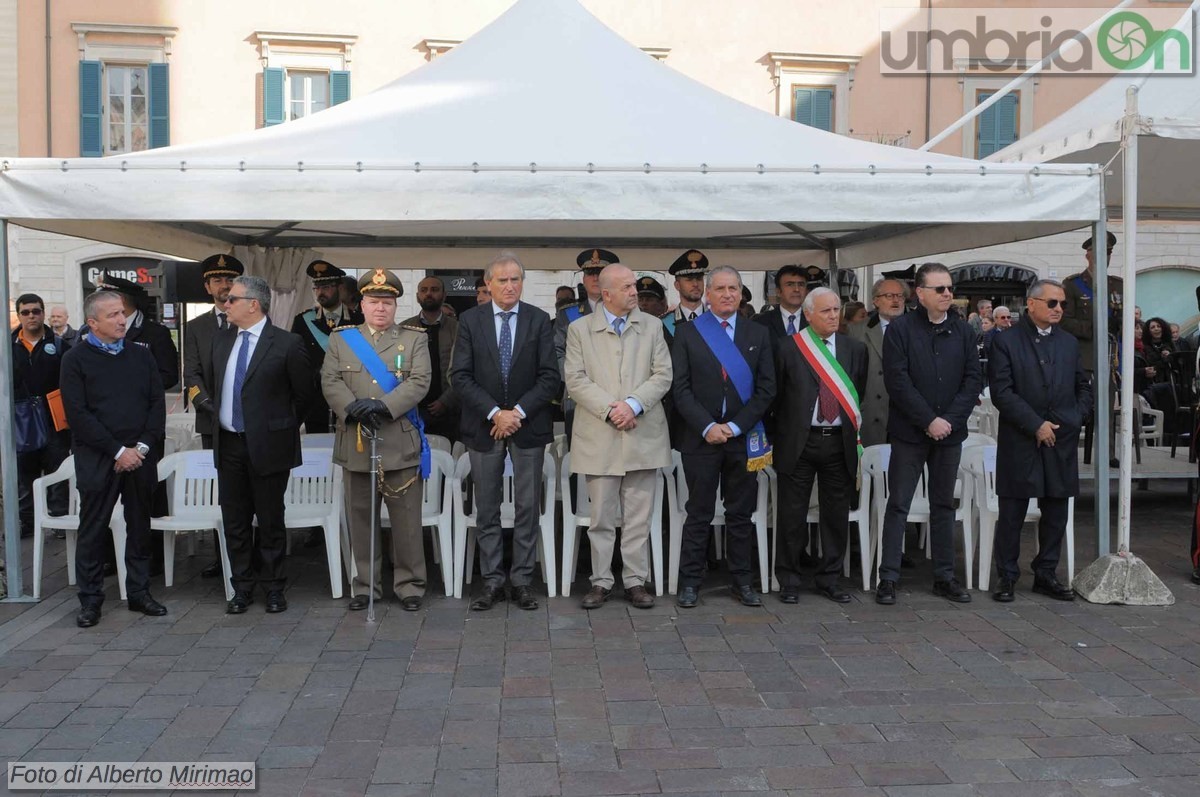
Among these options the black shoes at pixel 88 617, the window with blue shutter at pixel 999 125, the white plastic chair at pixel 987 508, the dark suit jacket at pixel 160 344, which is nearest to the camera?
the black shoes at pixel 88 617

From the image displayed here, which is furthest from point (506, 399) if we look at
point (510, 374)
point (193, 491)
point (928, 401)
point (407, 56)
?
point (407, 56)

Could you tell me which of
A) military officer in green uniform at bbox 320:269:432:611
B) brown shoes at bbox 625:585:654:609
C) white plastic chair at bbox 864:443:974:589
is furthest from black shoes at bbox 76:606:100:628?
white plastic chair at bbox 864:443:974:589

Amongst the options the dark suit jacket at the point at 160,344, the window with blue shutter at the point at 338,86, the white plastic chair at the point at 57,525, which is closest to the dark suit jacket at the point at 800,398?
the white plastic chair at the point at 57,525

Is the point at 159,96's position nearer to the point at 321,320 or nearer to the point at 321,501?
the point at 321,320

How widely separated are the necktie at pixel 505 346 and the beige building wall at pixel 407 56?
1508 centimetres

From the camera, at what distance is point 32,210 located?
557cm

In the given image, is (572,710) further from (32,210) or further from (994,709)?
(32,210)

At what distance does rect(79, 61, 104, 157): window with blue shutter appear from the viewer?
1975cm

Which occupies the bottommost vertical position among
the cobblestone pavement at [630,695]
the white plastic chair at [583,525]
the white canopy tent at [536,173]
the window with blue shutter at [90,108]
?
the cobblestone pavement at [630,695]

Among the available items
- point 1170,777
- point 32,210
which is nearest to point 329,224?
point 32,210

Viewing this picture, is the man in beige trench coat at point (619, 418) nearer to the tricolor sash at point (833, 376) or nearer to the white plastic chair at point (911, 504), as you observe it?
the tricolor sash at point (833, 376)

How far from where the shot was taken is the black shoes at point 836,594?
5.87 metres

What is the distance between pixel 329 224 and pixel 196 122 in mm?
13785

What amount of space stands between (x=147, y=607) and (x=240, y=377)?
4.25ft
